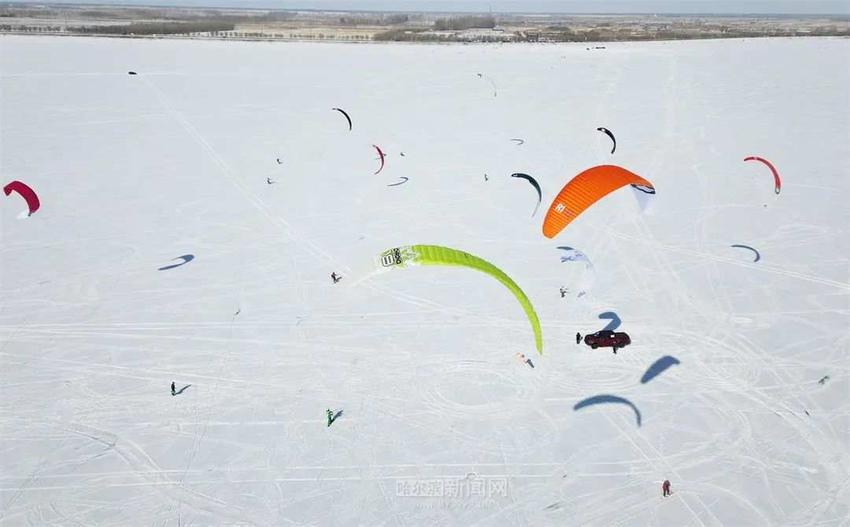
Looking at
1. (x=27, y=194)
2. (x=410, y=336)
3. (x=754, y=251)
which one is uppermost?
(x=27, y=194)

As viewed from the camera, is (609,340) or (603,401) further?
(609,340)

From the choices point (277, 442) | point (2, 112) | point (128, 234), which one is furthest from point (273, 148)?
point (277, 442)

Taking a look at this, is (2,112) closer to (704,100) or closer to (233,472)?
(233,472)

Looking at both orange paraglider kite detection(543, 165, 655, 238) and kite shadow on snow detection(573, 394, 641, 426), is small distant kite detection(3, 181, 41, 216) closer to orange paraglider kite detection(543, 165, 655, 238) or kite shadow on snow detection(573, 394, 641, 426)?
orange paraglider kite detection(543, 165, 655, 238)

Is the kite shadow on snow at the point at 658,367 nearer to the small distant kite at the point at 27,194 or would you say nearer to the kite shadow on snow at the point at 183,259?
Result: the kite shadow on snow at the point at 183,259

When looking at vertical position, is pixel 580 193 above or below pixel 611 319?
above

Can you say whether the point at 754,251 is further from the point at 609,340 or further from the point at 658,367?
the point at 609,340

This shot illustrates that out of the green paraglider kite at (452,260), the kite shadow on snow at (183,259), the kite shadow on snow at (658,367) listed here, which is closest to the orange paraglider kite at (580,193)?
the green paraglider kite at (452,260)

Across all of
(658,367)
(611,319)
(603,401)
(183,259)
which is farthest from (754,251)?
(183,259)
